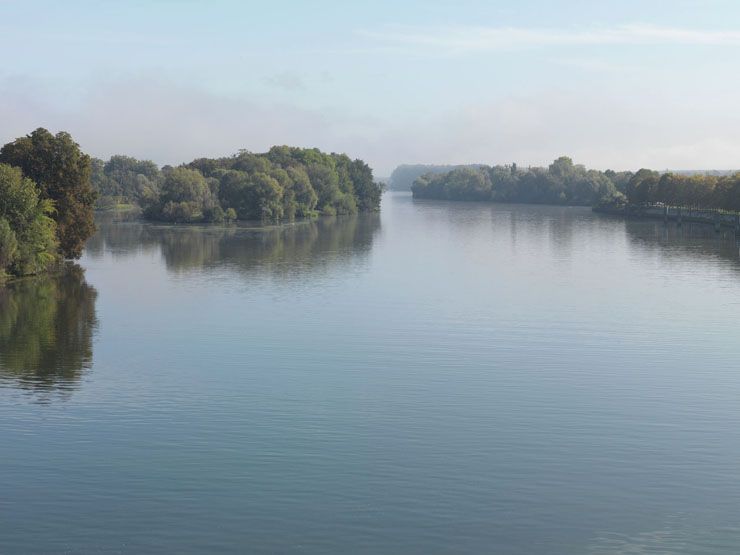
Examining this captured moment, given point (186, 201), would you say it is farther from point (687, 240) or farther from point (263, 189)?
point (687, 240)

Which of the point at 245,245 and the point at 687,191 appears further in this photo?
the point at 687,191

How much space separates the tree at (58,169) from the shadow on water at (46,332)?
558cm

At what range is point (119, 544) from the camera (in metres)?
18.3

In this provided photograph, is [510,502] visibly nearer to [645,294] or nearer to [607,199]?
[645,294]

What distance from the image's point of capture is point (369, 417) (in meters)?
26.9

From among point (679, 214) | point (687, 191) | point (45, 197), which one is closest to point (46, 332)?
point (45, 197)

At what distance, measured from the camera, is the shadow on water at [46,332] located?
31969mm

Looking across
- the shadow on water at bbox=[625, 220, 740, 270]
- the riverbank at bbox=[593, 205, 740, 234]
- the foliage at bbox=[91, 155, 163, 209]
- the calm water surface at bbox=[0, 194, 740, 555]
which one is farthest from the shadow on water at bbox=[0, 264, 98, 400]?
the foliage at bbox=[91, 155, 163, 209]

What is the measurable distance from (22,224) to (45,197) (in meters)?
6.62

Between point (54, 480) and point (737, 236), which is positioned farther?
point (737, 236)

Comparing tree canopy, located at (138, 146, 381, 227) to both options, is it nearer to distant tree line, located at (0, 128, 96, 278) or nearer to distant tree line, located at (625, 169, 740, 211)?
distant tree line, located at (625, 169, 740, 211)

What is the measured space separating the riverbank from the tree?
229 ft

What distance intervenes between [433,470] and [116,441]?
26.7 ft

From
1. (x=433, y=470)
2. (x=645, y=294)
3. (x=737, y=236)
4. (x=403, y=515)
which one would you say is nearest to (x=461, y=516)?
(x=403, y=515)
